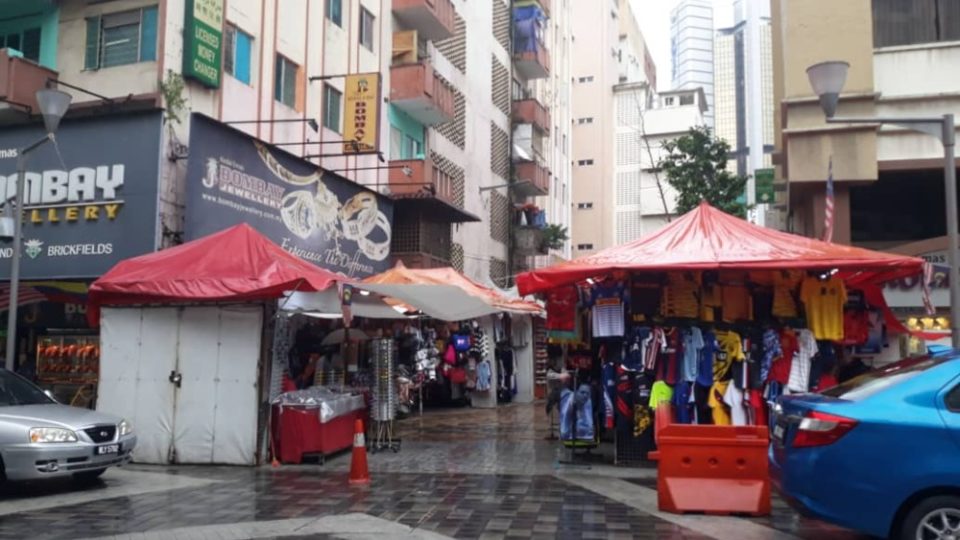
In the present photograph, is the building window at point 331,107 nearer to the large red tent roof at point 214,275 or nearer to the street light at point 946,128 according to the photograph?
the large red tent roof at point 214,275

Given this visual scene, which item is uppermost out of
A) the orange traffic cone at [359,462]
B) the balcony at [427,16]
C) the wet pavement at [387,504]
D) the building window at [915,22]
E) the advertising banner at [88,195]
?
the balcony at [427,16]

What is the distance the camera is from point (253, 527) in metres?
7.73

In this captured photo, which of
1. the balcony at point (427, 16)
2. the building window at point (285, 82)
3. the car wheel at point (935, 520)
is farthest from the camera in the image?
the balcony at point (427, 16)

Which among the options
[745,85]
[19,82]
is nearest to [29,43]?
[19,82]

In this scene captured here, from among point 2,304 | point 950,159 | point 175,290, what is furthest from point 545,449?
point 2,304

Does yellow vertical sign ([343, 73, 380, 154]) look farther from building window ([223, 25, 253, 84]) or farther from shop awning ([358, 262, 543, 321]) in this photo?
shop awning ([358, 262, 543, 321])

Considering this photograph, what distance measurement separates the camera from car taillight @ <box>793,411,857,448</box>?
592 cm

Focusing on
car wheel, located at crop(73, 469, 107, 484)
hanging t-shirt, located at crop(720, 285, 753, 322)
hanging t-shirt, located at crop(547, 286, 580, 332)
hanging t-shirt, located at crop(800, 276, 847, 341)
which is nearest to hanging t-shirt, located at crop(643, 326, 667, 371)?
hanging t-shirt, located at crop(720, 285, 753, 322)

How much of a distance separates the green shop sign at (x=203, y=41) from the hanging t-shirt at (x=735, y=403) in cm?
1102

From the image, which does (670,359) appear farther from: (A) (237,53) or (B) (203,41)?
(A) (237,53)

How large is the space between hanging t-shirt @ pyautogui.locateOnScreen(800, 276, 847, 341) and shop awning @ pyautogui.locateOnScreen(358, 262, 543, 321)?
19.8 feet

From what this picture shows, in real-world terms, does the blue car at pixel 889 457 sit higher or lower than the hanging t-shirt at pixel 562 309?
lower

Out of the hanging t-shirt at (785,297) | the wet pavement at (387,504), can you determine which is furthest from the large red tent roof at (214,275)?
the hanging t-shirt at (785,297)

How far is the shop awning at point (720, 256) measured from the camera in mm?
10031
